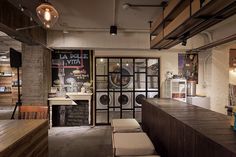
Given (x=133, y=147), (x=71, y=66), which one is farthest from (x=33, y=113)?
(x=71, y=66)

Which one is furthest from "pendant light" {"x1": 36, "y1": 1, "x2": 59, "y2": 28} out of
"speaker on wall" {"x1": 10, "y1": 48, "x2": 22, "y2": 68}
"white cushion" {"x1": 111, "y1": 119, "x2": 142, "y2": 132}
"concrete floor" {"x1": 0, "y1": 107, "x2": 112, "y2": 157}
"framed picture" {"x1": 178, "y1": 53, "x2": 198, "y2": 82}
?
"framed picture" {"x1": 178, "y1": 53, "x2": 198, "y2": 82}

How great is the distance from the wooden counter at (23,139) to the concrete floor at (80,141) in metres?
1.08

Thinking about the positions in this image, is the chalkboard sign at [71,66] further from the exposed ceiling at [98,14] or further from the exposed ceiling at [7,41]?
the exposed ceiling at [7,41]

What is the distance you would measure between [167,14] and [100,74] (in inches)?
138

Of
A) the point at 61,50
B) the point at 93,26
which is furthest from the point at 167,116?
the point at 61,50

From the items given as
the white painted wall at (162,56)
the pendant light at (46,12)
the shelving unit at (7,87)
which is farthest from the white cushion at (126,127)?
the shelving unit at (7,87)

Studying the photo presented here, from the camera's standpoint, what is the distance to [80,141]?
14.9 feet

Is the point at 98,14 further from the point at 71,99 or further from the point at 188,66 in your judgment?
the point at 188,66

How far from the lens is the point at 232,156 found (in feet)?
3.80

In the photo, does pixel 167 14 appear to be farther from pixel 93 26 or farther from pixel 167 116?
pixel 93 26

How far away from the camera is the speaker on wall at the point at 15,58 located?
527 cm

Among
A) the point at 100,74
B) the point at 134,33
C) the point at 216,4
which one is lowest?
the point at 100,74

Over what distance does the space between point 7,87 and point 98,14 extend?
9108mm

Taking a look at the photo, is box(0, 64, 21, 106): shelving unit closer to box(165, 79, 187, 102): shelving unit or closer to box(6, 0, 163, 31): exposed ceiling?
box(6, 0, 163, 31): exposed ceiling
